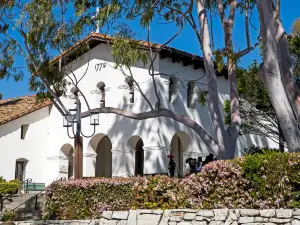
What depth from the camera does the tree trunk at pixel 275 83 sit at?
10.5 meters

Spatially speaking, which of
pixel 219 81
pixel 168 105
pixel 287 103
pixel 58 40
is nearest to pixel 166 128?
pixel 168 105

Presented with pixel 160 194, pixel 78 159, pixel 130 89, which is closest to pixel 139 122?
pixel 130 89

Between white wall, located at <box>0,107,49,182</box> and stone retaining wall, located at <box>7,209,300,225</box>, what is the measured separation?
40.1ft

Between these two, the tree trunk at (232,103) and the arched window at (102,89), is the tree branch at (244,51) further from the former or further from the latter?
the arched window at (102,89)

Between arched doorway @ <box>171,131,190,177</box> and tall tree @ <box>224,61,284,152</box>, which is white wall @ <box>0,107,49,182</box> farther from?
tall tree @ <box>224,61,284,152</box>

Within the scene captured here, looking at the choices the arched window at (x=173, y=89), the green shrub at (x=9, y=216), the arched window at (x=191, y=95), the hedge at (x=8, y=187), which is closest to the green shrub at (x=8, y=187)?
the hedge at (x=8, y=187)

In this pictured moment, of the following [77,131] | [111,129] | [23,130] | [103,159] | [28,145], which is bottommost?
[103,159]

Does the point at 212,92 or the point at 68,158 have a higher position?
the point at 212,92

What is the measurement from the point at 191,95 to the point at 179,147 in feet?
9.79

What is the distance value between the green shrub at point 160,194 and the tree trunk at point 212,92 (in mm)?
1732

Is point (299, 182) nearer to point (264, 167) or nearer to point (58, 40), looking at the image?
point (264, 167)

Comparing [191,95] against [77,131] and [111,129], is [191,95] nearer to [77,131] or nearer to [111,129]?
[111,129]

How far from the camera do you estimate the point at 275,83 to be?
10.6 metres

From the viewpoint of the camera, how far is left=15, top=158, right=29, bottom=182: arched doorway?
23.8 metres
